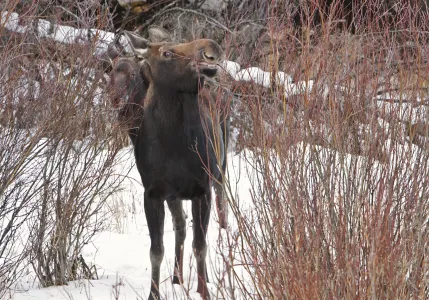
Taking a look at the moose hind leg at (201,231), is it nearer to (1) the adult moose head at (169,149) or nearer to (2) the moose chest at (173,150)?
(1) the adult moose head at (169,149)

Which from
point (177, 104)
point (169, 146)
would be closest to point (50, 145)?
point (169, 146)

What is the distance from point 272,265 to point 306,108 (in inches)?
32.7

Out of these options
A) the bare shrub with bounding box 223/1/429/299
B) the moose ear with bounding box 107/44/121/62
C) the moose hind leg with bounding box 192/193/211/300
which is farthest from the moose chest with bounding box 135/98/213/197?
the bare shrub with bounding box 223/1/429/299

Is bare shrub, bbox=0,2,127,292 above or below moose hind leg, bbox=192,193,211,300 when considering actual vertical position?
above

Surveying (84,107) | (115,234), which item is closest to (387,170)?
(84,107)

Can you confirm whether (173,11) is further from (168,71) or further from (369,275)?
(369,275)

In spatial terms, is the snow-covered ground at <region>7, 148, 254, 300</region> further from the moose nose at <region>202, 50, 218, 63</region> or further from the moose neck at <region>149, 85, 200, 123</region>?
the moose nose at <region>202, 50, 218, 63</region>

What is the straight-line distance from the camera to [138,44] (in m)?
5.22

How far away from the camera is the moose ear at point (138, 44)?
5195 mm

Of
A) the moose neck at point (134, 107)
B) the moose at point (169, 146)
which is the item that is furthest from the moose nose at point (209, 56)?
the moose neck at point (134, 107)

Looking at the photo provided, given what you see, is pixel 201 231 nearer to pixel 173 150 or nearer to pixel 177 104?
pixel 173 150

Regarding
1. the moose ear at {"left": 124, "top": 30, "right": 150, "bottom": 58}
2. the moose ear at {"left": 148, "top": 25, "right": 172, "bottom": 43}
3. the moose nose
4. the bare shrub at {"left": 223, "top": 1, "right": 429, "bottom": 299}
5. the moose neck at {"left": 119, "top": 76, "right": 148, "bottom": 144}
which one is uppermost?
the moose ear at {"left": 148, "top": 25, "right": 172, "bottom": 43}

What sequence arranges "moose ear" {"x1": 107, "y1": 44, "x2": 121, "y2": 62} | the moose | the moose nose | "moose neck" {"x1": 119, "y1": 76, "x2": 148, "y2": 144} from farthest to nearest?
"moose ear" {"x1": 107, "y1": 44, "x2": 121, "y2": 62}, "moose neck" {"x1": 119, "y1": 76, "x2": 148, "y2": 144}, the moose, the moose nose

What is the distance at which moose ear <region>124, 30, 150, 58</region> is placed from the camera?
17.0 ft
